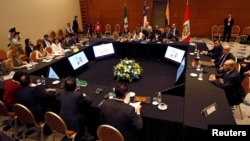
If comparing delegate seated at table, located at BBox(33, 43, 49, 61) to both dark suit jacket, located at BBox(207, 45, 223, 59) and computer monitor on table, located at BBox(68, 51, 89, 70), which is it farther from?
dark suit jacket, located at BBox(207, 45, 223, 59)

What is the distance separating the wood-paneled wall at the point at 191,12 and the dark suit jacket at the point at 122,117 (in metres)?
11.4

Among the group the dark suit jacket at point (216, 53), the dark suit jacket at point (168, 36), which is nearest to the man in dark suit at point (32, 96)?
the dark suit jacket at point (216, 53)

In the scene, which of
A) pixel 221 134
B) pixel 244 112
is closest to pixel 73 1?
pixel 244 112

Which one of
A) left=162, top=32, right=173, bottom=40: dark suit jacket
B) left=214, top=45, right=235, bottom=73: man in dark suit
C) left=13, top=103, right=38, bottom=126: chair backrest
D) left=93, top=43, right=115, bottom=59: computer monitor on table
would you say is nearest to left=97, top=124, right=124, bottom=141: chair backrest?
left=13, top=103, right=38, bottom=126: chair backrest

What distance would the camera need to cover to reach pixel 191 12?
12.6 meters

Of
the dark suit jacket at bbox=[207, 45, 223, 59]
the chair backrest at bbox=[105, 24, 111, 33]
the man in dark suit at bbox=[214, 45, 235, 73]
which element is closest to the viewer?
the man in dark suit at bbox=[214, 45, 235, 73]

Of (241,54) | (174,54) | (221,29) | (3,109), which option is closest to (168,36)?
(174,54)

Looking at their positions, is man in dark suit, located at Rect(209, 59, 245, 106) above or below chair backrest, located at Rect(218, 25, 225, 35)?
below

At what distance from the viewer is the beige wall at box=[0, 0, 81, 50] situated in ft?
28.4

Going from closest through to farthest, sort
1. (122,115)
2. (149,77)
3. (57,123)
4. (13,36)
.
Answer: (122,115) < (57,123) < (149,77) < (13,36)

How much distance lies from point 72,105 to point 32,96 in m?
0.89

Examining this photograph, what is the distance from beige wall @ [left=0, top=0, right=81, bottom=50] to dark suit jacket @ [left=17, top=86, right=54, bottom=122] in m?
6.38

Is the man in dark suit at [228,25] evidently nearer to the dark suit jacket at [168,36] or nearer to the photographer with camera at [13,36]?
the dark suit jacket at [168,36]

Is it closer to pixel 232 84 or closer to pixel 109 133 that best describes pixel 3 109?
pixel 109 133
